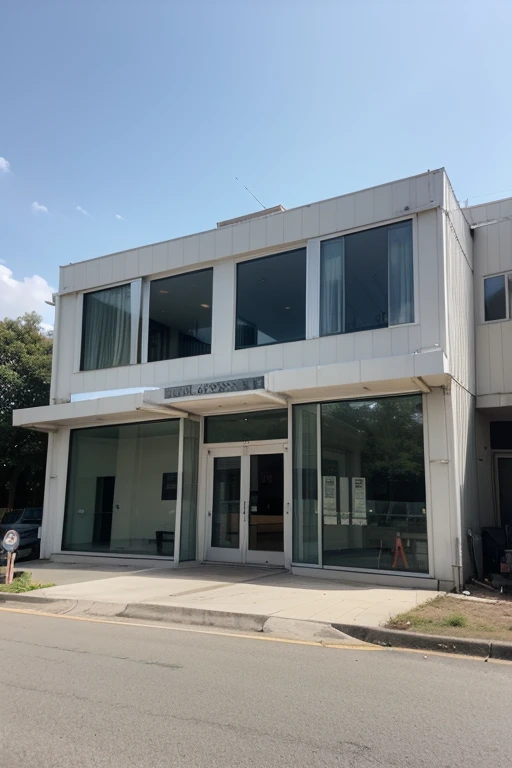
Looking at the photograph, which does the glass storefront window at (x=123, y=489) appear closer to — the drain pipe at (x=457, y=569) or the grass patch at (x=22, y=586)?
the grass patch at (x=22, y=586)

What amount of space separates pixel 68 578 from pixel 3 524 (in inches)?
250

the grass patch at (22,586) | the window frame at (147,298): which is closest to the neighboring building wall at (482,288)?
the window frame at (147,298)

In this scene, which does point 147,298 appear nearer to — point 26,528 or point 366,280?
point 366,280

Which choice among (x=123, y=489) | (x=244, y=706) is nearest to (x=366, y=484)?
(x=123, y=489)

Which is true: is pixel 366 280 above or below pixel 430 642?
above

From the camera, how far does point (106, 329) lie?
52.6 ft

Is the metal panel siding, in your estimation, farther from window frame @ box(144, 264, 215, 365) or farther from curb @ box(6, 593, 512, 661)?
window frame @ box(144, 264, 215, 365)

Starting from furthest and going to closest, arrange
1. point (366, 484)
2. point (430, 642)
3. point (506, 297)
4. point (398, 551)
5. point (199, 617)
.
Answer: point (506, 297)
point (366, 484)
point (398, 551)
point (199, 617)
point (430, 642)

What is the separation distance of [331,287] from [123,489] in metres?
7.33

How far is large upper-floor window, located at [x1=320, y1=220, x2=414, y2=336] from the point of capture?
11.9 metres

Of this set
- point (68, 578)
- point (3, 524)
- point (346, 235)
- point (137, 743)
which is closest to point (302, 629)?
point (137, 743)

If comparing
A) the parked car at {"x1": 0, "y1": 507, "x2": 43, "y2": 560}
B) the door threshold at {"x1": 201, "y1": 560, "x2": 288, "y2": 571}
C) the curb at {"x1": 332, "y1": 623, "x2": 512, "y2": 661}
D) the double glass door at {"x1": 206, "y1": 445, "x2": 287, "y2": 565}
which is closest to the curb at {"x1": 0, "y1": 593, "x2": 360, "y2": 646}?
the curb at {"x1": 332, "y1": 623, "x2": 512, "y2": 661}

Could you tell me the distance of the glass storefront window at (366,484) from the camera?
36.5ft

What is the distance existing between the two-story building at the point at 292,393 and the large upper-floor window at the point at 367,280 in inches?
1.2
